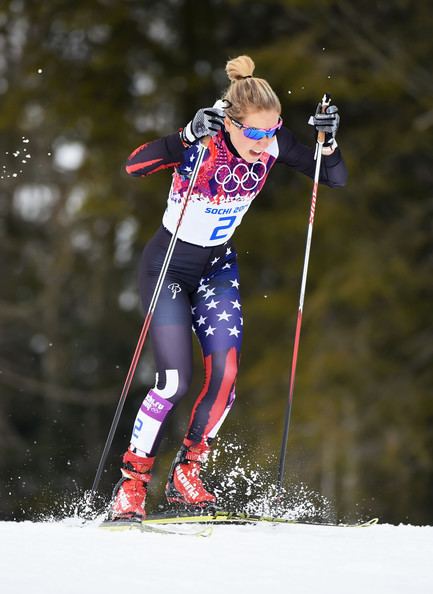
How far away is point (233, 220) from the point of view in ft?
16.4

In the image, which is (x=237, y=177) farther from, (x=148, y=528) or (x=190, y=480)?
(x=148, y=528)

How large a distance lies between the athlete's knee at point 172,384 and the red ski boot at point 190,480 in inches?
14.3

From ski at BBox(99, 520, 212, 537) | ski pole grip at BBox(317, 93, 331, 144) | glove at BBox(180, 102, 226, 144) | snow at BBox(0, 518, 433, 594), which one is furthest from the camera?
ski pole grip at BBox(317, 93, 331, 144)

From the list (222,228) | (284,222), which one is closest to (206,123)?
(222,228)

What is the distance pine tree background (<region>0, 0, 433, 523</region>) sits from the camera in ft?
40.5

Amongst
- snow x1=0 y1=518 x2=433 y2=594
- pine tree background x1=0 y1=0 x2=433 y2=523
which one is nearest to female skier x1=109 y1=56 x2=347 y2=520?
snow x1=0 y1=518 x2=433 y2=594

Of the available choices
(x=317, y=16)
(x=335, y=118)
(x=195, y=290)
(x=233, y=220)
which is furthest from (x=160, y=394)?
(x=317, y=16)

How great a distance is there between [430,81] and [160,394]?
859cm

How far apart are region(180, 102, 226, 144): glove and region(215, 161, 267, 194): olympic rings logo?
287 millimetres

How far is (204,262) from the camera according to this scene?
503 centimetres

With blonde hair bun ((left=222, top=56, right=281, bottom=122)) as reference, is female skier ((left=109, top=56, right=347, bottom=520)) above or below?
below

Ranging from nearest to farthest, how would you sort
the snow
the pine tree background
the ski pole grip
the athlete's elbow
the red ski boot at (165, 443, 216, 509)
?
the snow → the athlete's elbow → the ski pole grip → the red ski boot at (165, 443, 216, 509) → the pine tree background

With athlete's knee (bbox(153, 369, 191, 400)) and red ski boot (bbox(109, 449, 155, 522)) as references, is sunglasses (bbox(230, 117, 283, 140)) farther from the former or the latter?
red ski boot (bbox(109, 449, 155, 522))

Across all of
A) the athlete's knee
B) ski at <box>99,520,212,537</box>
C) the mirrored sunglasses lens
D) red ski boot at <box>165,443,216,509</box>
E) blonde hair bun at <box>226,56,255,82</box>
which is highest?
blonde hair bun at <box>226,56,255,82</box>
